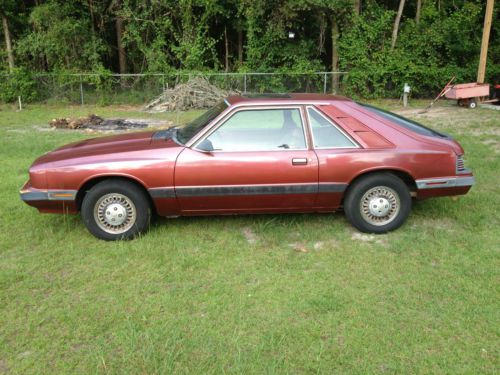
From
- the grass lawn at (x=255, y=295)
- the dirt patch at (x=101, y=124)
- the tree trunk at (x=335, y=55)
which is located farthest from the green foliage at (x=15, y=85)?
the grass lawn at (x=255, y=295)

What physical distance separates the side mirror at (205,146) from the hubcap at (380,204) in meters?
1.70

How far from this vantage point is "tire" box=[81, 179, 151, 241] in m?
4.90

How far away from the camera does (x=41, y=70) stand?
69.3ft

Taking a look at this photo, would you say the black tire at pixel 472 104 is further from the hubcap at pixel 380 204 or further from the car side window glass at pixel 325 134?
the car side window glass at pixel 325 134

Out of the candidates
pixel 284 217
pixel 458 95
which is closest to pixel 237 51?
pixel 458 95

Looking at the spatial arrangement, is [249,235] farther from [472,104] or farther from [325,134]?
[472,104]

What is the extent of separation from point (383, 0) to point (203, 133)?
1971cm

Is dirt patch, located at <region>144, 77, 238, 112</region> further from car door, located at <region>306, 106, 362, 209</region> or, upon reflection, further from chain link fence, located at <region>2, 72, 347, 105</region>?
car door, located at <region>306, 106, 362, 209</region>

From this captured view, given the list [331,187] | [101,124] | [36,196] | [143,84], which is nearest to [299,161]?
[331,187]

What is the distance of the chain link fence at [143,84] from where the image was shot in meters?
19.1

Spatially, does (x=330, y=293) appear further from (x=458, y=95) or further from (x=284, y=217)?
(x=458, y=95)

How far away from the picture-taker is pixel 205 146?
4.89 m

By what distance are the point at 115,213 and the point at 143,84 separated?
15.6m

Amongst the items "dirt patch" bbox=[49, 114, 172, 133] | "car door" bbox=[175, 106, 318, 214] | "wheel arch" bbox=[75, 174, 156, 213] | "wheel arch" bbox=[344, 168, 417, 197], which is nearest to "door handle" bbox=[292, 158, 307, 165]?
"car door" bbox=[175, 106, 318, 214]
